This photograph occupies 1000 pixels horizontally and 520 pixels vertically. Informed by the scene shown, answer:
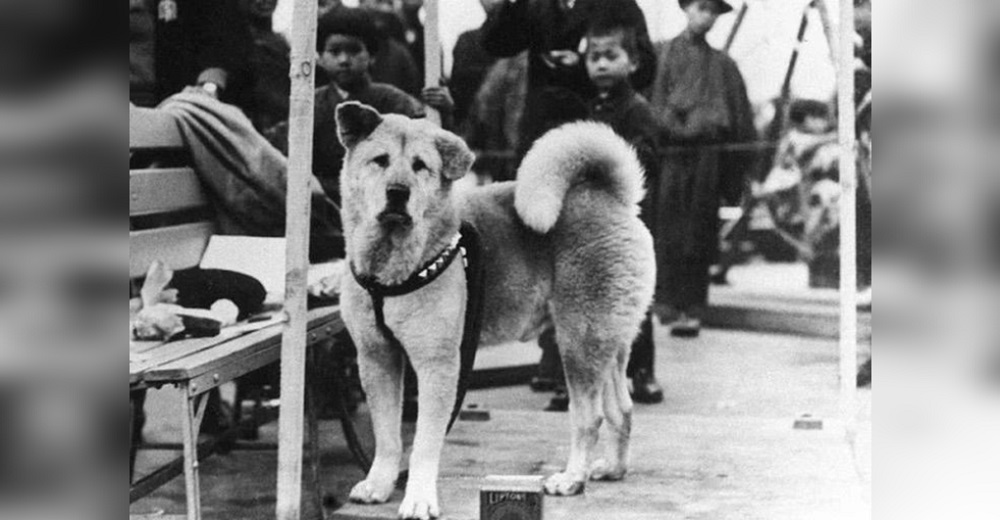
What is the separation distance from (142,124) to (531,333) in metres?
1.72

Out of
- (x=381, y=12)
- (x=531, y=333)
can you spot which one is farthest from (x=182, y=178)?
(x=531, y=333)

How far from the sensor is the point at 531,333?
188 inches

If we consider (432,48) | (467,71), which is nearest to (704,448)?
(467,71)

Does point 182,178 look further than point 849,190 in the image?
Yes

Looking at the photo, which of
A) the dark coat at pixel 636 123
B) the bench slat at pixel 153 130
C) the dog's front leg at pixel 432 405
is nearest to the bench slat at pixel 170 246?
the bench slat at pixel 153 130

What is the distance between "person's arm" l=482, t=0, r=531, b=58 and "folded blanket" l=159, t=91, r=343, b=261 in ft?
3.02

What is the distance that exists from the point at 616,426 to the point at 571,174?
956 mm

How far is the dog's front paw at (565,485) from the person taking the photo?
4.54m

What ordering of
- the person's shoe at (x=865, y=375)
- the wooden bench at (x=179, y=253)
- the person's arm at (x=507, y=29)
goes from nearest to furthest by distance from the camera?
the wooden bench at (x=179, y=253) < the person's arm at (x=507, y=29) < the person's shoe at (x=865, y=375)

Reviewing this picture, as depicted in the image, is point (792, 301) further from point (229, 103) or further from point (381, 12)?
point (229, 103)

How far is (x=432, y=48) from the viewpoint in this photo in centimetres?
490

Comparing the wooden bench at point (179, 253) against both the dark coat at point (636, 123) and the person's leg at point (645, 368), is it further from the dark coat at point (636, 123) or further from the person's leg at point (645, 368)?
the dark coat at point (636, 123)

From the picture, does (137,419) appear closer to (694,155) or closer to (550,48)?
(550,48)

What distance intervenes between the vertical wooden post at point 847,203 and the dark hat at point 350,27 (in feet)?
5.97
